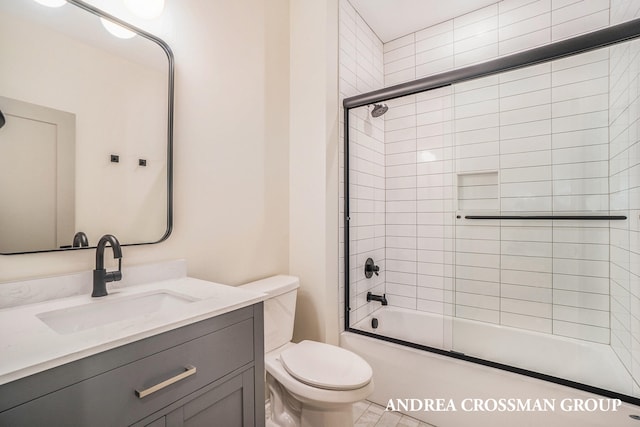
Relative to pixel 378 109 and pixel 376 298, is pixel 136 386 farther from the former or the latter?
pixel 378 109

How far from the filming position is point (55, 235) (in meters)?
1.02

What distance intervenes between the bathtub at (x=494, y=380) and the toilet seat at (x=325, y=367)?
19.7 inches

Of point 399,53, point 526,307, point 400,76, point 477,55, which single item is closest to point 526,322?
point 526,307

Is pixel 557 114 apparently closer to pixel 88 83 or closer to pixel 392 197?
pixel 392 197

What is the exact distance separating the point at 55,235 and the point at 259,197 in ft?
3.13

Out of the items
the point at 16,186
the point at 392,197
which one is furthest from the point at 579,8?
the point at 16,186

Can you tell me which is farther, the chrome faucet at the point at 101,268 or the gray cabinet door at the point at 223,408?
the chrome faucet at the point at 101,268

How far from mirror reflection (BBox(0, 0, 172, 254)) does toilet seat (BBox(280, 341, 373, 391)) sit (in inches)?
32.9

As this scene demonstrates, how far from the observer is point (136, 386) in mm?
729

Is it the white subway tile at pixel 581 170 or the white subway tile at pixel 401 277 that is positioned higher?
the white subway tile at pixel 581 170

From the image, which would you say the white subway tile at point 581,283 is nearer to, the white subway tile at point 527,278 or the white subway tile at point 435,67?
the white subway tile at point 527,278

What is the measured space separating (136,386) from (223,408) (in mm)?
310

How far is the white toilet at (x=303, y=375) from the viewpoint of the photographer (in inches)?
48.1

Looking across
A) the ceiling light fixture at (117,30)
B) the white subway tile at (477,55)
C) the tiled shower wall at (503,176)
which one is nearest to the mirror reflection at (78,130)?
the ceiling light fixture at (117,30)
